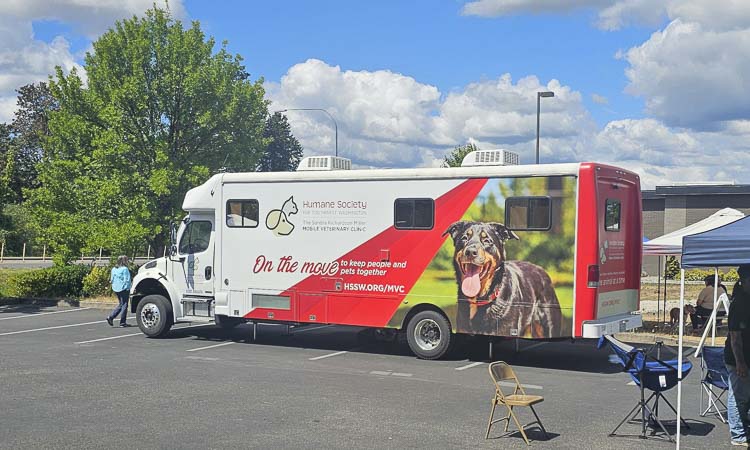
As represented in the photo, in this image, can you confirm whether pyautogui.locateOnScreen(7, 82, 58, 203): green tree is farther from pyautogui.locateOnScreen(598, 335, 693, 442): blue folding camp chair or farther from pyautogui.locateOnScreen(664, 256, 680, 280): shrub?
pyautogui.locateOnScreen(598, 335, 693, 442): blue folding camp chair

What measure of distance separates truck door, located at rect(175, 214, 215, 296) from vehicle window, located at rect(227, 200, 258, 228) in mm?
583

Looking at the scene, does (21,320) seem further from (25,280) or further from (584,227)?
(584,227)

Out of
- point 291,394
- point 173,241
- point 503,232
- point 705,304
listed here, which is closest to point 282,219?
point 173,241

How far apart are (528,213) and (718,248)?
16.4ft

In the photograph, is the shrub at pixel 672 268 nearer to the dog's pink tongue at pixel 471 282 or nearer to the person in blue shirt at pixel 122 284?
the dog's pink tongue at pixel 471 282

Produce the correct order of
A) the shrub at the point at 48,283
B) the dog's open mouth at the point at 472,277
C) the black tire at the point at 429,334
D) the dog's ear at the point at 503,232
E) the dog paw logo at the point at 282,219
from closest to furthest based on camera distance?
1. the dog's ear at the point at 503,232
2. the dog's open mouth at the point at 472,277
3. the black tire at the point at 429,334
4. the dog paw logo at the point at 282,219
5. the shrub at the point at 48,283

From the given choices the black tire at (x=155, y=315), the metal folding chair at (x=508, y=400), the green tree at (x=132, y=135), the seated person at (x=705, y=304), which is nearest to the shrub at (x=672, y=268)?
the seated person at (x=705, y=304)

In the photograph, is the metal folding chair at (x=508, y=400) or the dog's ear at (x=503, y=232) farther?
the dog's ear at (x=503, y=232)

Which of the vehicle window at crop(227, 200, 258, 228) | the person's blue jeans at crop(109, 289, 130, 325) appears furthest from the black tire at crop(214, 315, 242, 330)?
the person's blue jeans at crop(109, 289, 130, 325)

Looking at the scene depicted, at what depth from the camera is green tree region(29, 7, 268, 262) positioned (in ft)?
81.6

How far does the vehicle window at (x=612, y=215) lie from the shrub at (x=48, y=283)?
17090 millimetres

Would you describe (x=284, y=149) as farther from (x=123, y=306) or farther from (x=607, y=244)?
(x=607, y=244)

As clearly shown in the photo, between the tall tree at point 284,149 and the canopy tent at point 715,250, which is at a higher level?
the tall tree at point 284,149

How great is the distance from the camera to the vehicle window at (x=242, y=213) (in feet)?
50.5
